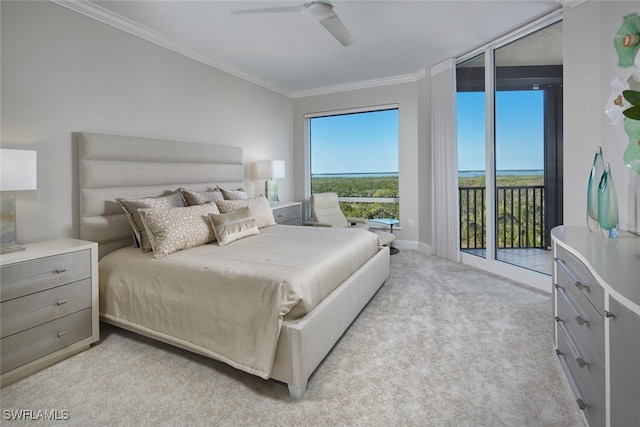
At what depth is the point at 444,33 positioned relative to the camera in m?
3.37

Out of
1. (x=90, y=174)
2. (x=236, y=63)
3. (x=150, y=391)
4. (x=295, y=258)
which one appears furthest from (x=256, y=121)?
(x=150, y=391)

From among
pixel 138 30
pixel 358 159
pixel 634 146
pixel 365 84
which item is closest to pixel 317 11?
pixel 138 30

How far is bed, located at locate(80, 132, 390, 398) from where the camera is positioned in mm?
1677

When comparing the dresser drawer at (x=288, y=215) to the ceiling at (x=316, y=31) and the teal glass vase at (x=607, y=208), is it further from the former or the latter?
the teal glass vase at (x=607, y=208)

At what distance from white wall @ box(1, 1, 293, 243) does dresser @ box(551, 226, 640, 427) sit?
3.37 metres

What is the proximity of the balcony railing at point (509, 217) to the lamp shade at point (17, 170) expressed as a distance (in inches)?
169

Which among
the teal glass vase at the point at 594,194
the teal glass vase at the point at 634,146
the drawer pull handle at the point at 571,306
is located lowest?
the drawer pull handle at the point at 571,306

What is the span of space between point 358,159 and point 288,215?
165cm

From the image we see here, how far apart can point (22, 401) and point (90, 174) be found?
161 cm

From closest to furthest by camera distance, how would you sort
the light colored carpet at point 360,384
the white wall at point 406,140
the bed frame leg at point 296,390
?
1. the light colored carpet at point 360,384
2. the bed frame leg at point 296,390
3. the white wall at point 406,140

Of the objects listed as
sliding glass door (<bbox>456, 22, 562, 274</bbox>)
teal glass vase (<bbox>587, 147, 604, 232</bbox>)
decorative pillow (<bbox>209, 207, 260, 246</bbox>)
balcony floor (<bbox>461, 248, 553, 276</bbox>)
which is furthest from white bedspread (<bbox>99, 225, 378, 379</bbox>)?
sliding glass door (<bbox>456, 22, 562, 274</bbox>)

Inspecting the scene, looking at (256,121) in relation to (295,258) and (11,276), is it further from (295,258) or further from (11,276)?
(11,276)

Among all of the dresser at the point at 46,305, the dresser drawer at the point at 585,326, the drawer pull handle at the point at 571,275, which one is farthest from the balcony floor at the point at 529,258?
the dresser at the point at 46,305

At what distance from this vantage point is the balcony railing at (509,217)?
11.6 feet
